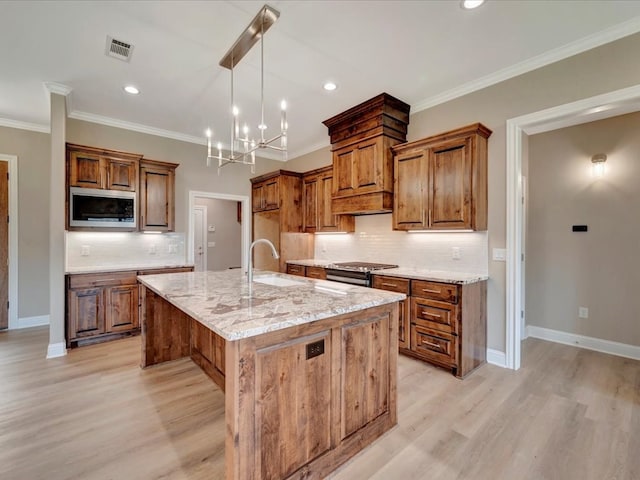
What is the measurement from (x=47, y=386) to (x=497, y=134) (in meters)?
4.80

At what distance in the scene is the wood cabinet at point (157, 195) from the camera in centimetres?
416

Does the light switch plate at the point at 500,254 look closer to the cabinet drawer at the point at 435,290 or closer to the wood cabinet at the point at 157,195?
the cabinet drawer at the point at 435,290

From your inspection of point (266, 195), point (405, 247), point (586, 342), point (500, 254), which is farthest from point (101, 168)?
point (586, 342)

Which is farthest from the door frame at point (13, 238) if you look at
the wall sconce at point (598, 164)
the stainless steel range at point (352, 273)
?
the wall sconce at point (598, 164)

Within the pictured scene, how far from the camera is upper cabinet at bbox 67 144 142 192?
365cm

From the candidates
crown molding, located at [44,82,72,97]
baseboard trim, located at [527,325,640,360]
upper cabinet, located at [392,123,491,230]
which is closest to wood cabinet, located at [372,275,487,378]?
upper cabinet, located at [392,123,491,230]

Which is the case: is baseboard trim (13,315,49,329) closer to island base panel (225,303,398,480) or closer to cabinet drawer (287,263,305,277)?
cabinet drawer (287,263,305,277)

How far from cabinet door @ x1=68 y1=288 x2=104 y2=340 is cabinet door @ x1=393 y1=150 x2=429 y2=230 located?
146 inches

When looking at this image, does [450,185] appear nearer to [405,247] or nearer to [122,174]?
[405,247]

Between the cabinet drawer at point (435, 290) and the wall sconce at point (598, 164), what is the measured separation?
234 centimetres

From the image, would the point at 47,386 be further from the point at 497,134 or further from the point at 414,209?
the point at 497,134

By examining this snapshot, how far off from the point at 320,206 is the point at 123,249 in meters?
2.95

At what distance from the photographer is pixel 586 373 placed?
9.30 feet

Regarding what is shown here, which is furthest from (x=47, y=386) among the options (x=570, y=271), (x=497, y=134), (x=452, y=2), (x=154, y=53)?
(x=570, y=271)
